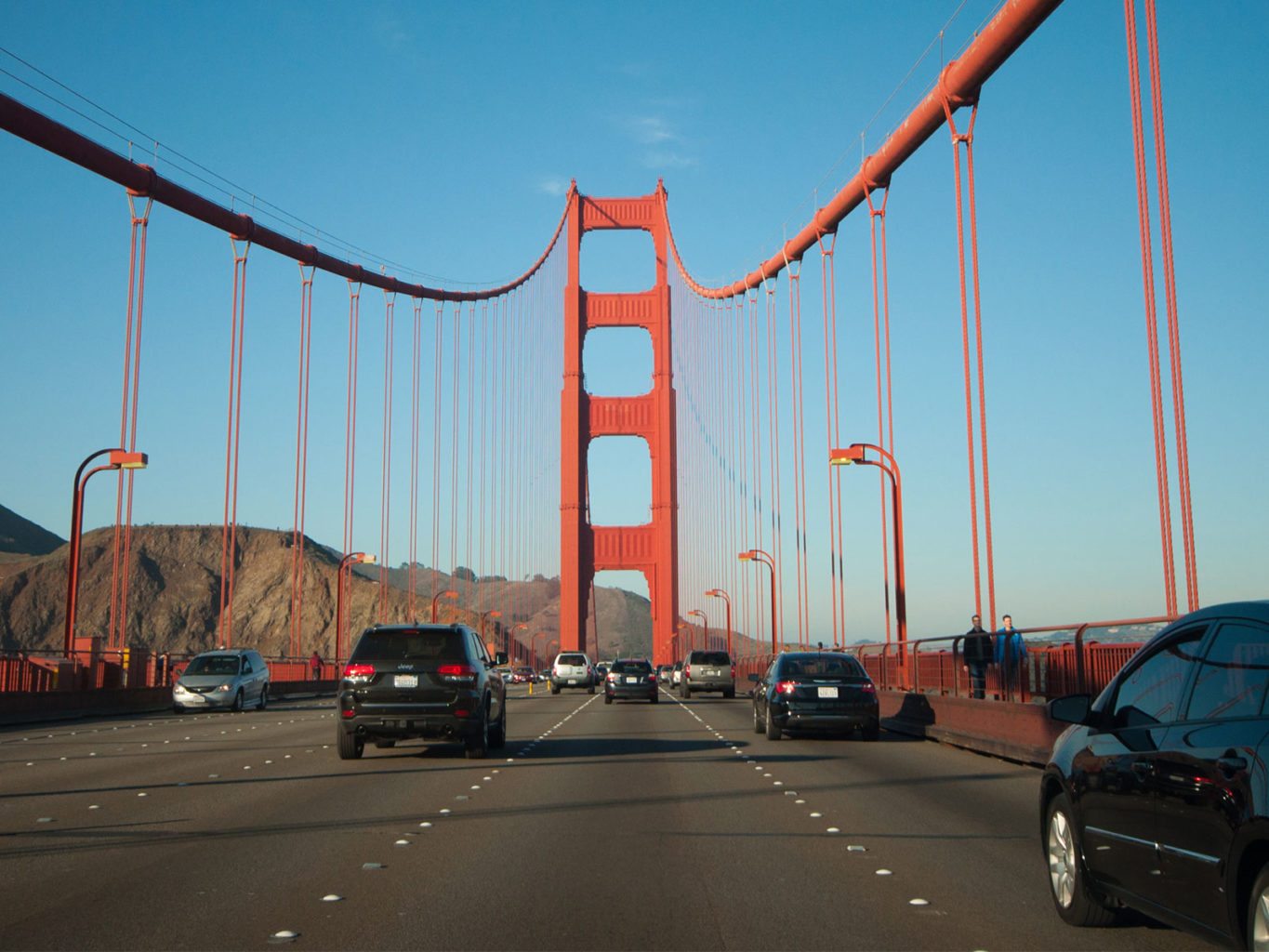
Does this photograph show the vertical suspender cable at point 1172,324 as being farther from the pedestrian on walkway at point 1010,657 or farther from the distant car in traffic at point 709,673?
the distant car in traffic at point 709,673

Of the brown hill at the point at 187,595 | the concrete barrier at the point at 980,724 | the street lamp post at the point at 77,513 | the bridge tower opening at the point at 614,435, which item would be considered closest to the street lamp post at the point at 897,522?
the concrete barrier at the point at 980,724

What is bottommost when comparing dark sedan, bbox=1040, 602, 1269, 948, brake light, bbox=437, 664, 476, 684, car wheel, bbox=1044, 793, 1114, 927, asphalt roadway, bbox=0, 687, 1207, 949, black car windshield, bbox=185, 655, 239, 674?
asphalt roadway, bbox=0, 687, 1207, 949

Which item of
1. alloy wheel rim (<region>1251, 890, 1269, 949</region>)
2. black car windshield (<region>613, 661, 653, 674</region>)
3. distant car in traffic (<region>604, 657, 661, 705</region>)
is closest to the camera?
alloy wheel rim (<region>1251, 890, 1269, 949</region>)

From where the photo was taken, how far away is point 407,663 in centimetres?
1686

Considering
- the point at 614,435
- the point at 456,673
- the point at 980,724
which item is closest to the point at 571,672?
the point at 614,435

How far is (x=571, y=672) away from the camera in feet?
190

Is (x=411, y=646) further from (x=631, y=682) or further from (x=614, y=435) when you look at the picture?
(x=614, y=435)

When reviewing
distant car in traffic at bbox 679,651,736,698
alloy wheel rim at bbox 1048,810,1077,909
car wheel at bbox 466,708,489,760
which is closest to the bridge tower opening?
distant car in traffic at bbox 679,651,736,698

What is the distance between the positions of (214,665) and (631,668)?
1228cm

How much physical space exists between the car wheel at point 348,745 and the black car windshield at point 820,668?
723 centimetres

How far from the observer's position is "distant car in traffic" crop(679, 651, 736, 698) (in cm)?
4466

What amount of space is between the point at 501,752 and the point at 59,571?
507 feet

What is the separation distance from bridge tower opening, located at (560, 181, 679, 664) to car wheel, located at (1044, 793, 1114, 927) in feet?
226

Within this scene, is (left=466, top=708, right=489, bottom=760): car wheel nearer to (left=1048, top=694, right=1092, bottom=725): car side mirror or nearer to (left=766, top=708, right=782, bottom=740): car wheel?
(left=766, top=708, right=782, bottom=740): car wheel
